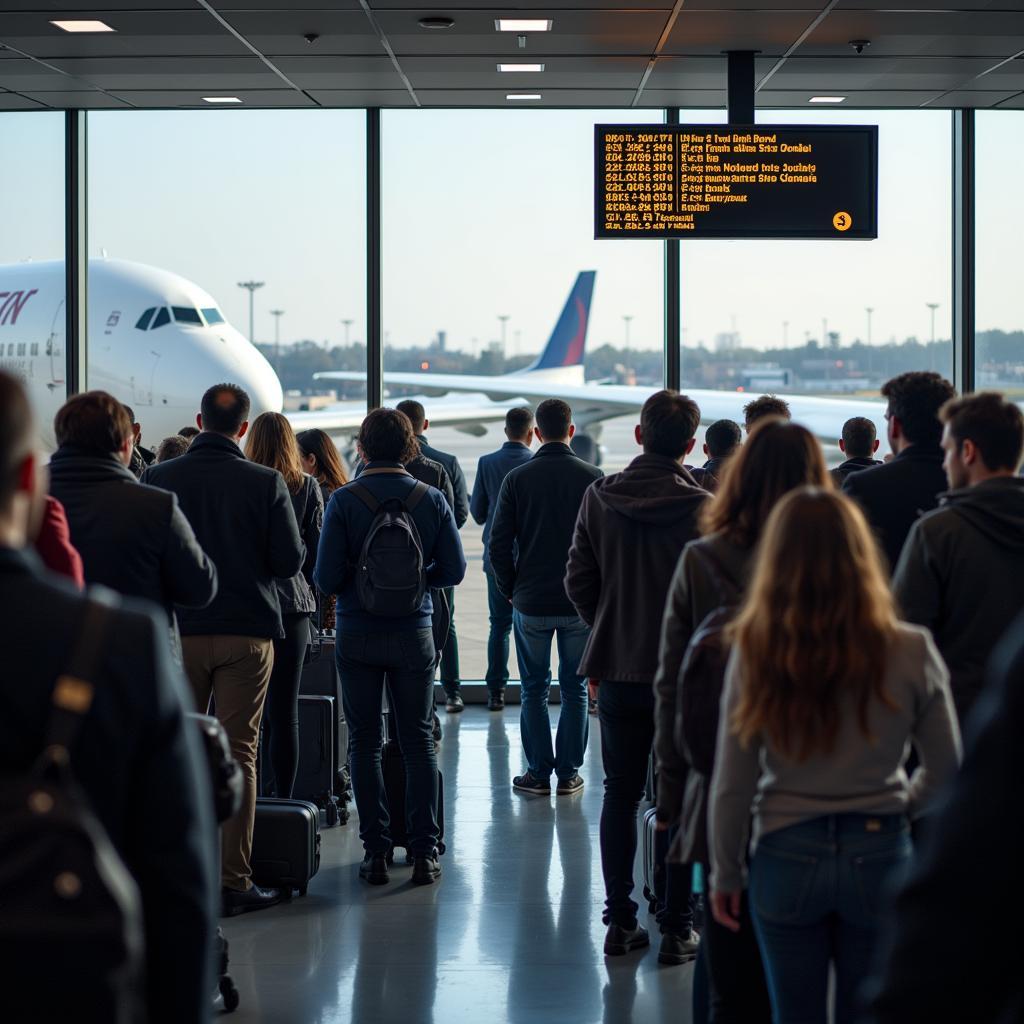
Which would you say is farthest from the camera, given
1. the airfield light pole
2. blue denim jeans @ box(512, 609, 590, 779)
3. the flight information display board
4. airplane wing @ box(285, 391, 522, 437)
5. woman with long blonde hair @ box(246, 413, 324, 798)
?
airplane wing @ box(285, 391, 522, 437)

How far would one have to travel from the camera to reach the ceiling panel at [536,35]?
5.45 metres

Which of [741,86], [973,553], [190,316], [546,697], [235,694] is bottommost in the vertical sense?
[546,697]

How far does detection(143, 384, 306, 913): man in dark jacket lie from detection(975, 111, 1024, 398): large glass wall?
16.4ft

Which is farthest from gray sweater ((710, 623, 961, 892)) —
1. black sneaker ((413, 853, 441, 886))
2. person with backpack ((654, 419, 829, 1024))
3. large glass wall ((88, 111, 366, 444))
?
large glass wall ((88, 111, 366, 444))

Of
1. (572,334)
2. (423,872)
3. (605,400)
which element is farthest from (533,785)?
(572,334)

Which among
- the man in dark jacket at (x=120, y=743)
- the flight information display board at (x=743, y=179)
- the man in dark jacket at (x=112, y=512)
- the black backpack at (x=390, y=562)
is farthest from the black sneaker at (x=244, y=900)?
the flight information display board at (x=743, y=179)

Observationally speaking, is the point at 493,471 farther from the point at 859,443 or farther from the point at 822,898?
the point at 822,898

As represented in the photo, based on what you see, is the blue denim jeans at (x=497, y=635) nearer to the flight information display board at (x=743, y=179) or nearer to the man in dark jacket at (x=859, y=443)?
the flight information display board at (x=743, y=179)

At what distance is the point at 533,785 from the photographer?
5543mm

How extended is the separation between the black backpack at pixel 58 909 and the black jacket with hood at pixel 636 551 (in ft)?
8.16

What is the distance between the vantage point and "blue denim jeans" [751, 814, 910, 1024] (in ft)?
6.57

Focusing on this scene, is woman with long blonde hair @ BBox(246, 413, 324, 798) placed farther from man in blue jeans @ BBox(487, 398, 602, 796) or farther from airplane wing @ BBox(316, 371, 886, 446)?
airplane wing @ BBox(316, 371, 886, 446)

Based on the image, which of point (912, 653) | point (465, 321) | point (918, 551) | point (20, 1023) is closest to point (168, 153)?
point (465, 321)

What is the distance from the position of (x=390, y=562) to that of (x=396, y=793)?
922 mm
